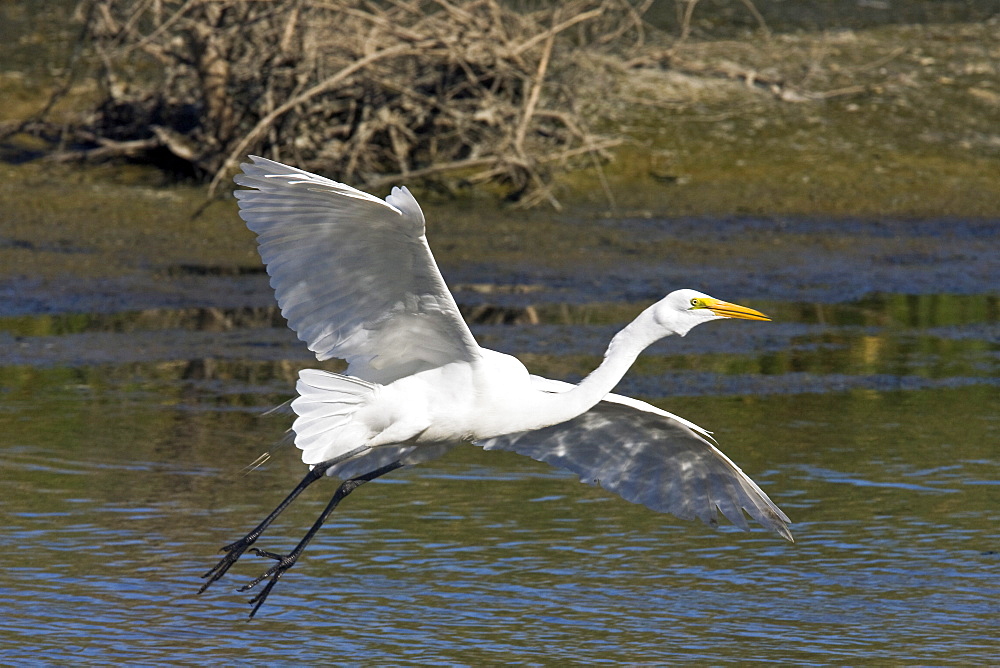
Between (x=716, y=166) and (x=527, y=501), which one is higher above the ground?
(x=527, y=501)

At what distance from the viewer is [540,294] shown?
38.0 ft

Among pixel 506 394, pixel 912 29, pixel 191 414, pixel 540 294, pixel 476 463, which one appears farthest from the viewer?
pixel 912 29

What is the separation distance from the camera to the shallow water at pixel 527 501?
5641mm

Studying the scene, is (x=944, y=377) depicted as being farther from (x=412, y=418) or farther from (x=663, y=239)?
(x=412, y=418)

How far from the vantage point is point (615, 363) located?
18.2 feet

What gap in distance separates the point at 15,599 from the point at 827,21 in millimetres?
14541

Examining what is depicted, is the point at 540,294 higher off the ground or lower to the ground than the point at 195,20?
lower

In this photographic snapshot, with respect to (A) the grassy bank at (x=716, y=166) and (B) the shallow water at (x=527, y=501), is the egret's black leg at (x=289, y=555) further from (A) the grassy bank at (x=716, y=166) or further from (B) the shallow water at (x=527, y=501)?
(A) the grassy bank at (x=716, y=166)

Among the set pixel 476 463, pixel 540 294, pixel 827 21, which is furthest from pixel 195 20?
pixel 827 21

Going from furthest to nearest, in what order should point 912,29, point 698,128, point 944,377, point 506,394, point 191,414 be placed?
point 912,29, point 698,128, point 944,377, point 191,414, point 506,394

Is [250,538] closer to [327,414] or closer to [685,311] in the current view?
[327,414]

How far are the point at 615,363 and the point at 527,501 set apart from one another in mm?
1974

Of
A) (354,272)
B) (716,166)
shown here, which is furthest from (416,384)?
(716,166)

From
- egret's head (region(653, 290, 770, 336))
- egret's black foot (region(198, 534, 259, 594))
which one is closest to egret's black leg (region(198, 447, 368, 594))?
egret's black foot (region(198, 534, 259, 594))
